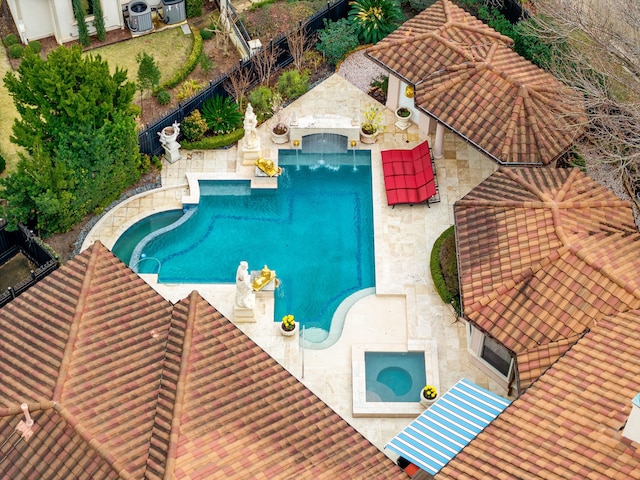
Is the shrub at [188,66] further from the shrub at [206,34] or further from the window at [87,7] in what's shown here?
the window at [87,7]

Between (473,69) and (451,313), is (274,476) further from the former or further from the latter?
(473,69)

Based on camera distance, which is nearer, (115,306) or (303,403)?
(303,403)

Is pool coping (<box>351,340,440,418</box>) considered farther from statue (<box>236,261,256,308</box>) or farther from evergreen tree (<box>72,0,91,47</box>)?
evergreen tree (<box>72,0,91,47</box>)

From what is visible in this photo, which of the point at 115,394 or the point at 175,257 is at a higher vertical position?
the point at 115,394

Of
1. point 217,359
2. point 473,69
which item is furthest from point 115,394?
point 473,69

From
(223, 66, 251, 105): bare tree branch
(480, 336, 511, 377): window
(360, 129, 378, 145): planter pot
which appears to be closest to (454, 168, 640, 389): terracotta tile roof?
(480, 336, 511, 377): window

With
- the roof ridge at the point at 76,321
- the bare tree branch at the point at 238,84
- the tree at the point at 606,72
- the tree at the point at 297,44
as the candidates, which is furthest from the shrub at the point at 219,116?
the tree at the point at 606,72
